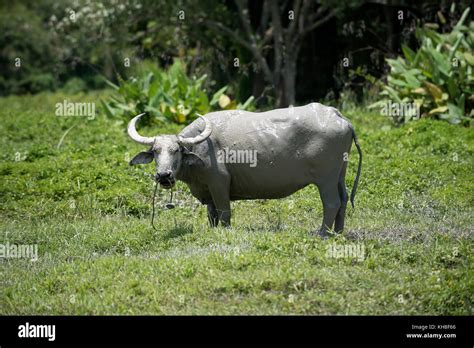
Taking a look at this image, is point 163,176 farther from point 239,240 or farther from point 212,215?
point 212,215

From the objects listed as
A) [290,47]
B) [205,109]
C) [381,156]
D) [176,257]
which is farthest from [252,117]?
[290,47]

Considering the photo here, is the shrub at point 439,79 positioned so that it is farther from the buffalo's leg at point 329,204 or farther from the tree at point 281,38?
the buffalo's leg at point 329,204

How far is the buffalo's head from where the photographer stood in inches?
349

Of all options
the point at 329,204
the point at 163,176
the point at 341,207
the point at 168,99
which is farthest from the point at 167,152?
the point at 168,99

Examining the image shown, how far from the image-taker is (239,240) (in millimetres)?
8797

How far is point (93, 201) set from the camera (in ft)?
37.1

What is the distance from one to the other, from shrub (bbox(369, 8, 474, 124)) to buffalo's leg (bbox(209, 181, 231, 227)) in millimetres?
6651

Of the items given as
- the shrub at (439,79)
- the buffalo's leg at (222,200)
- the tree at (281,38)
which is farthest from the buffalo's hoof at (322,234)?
the tree at (281,38)

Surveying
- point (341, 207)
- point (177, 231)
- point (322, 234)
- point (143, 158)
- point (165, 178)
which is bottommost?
point (177, 231)

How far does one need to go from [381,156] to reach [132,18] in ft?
27.0

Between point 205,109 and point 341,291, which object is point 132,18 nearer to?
point 205,109

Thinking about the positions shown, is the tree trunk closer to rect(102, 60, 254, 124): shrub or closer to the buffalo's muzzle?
rect(102, 60, 254, 124): shrub

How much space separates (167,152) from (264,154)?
3.53 ft

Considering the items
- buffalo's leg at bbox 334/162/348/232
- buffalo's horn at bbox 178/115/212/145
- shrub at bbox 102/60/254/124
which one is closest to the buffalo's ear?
buffalo's horn at bbox 178/115/212/145
